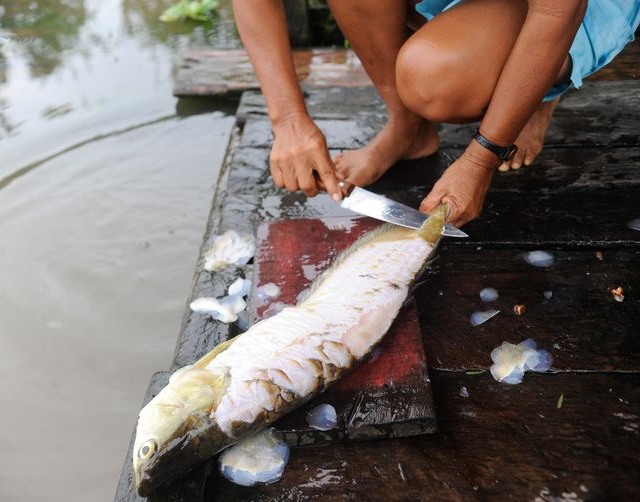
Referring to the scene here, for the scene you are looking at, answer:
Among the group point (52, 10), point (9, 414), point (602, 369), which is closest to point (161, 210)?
point (9, 414)

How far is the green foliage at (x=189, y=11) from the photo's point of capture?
6203 millimetres

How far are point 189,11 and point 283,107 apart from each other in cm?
458

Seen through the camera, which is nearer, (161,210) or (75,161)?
(161,210)

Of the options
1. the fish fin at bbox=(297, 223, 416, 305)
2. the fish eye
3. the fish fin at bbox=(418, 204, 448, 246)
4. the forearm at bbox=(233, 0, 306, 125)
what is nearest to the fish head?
the fish eye

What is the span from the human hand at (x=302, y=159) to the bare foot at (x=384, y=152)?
43 cm

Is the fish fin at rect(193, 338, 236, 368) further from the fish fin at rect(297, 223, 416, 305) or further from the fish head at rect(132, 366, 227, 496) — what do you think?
the fish fin at rect(297, 223, 416, 305)

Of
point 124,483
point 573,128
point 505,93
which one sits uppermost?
point 505,93

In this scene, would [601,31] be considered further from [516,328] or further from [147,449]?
[147,449]

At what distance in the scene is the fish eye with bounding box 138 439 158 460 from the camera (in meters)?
1.38

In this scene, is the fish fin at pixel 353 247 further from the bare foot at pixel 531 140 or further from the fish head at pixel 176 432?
the bare foot at pixel 531 140

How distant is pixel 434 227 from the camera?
80.6 inches

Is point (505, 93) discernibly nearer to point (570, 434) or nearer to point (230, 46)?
point (570, 434)

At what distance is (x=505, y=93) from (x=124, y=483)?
1.71 m

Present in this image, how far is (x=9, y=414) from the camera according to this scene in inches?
90.7
